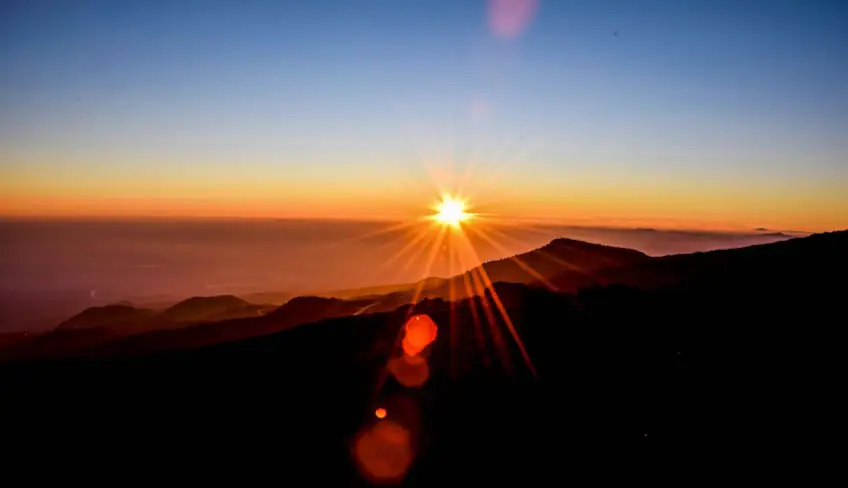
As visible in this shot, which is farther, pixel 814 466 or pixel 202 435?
pixel 202 435

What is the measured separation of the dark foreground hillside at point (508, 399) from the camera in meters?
15.1

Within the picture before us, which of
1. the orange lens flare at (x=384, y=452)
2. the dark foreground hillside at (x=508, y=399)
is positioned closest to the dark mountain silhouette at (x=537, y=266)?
the dark foreground hillside at (x=508, y=399)

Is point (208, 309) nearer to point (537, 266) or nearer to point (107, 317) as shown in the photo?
point (107, 317)

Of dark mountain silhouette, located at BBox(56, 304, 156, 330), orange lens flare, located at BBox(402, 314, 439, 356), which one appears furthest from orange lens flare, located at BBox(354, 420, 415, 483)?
dark mountain silhouette, located at BBox(56, 304, 156, 330)

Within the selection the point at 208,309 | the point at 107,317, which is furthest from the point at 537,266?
the point at 107,317

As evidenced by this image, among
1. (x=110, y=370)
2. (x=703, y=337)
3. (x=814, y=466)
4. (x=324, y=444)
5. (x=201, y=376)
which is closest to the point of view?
(x=814, y=466)

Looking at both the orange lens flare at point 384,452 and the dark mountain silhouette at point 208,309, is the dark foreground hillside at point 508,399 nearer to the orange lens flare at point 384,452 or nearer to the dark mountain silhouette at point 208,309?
the orange lens flare at point 384,452

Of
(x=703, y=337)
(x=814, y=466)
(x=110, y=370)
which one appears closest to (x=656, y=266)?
(x=703, y=337)

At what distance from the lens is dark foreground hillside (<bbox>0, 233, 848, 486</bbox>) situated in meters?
15.1

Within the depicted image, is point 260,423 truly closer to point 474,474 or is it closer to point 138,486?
point 138,486

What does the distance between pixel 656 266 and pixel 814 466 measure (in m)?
37.9

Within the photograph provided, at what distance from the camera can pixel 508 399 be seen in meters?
18.5

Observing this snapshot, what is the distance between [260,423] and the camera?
18.2 metres

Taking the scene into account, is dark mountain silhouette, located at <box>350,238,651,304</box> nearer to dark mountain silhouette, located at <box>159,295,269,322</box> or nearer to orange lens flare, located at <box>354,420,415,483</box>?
dark mountain silhouette, located at <box>159,295,269,322</box>
